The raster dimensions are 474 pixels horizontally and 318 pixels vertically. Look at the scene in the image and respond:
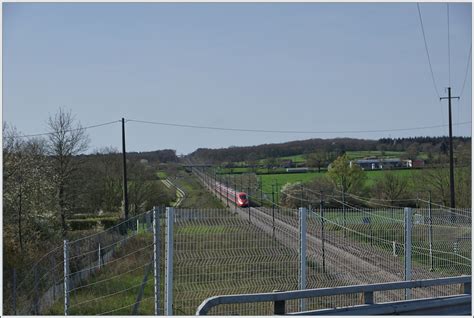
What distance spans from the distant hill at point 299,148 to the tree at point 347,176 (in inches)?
427

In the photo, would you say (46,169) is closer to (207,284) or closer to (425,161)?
(207,284)

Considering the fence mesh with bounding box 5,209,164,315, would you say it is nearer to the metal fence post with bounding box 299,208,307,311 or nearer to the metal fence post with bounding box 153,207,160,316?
the metal fence post with bounding box 153,207,160,316

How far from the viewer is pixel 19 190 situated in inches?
927

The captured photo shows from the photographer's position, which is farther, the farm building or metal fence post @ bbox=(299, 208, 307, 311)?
the farm building

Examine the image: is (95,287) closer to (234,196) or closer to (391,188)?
(234,196)

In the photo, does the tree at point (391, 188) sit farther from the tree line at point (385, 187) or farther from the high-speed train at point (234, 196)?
the high-speed train at point (234, 196)

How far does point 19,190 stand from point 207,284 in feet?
52.4

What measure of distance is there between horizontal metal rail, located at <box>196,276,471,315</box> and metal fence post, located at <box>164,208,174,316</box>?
159 centimetres

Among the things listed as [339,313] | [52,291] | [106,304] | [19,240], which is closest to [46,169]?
[19,240]

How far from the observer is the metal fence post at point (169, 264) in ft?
28.3

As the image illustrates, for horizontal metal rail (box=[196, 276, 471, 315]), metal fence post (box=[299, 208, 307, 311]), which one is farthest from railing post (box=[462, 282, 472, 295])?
metal fence post (box=[299, 208, 307, 311])

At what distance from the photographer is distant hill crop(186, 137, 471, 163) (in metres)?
71.5

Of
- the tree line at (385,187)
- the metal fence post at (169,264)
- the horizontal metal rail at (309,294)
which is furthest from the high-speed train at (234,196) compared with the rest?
the metal fence post at (169,264)

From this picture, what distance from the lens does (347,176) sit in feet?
183
